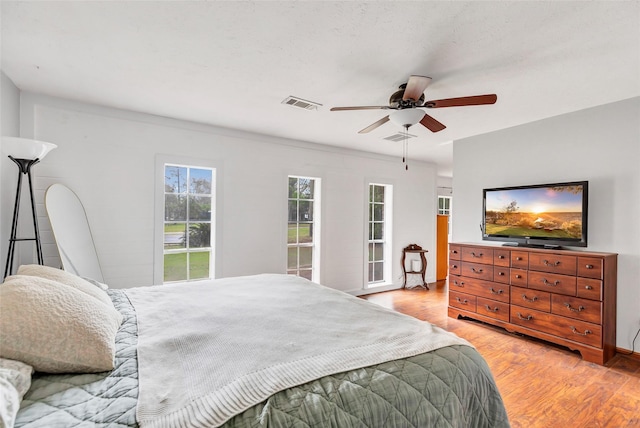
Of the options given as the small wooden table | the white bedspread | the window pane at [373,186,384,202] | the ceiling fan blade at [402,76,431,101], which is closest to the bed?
the white bedspread

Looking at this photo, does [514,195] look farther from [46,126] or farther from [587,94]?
[46,126]

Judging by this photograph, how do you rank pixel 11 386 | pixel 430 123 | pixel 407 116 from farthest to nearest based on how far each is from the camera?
pixel 430 123, pixel 407 116, pixel 11 386

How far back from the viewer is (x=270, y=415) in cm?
88

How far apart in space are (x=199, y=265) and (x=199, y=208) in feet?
2.42

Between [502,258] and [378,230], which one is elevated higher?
[378,230]

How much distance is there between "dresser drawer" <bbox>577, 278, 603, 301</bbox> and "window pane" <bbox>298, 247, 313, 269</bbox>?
334cm

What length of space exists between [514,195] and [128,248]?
4569mm

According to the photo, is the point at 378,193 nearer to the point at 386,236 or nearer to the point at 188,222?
the point at 386,236

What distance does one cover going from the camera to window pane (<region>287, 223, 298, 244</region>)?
4723 millimetres

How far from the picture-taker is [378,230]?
19.0 ft

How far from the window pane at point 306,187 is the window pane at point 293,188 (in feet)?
0.24

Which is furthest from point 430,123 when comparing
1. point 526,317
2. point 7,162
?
point 7,162

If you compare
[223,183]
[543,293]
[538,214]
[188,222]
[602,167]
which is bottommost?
[543,293]

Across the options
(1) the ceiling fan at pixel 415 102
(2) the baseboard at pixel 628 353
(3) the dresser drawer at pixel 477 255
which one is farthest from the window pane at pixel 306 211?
(2) the baseboard at pixel 628 353
